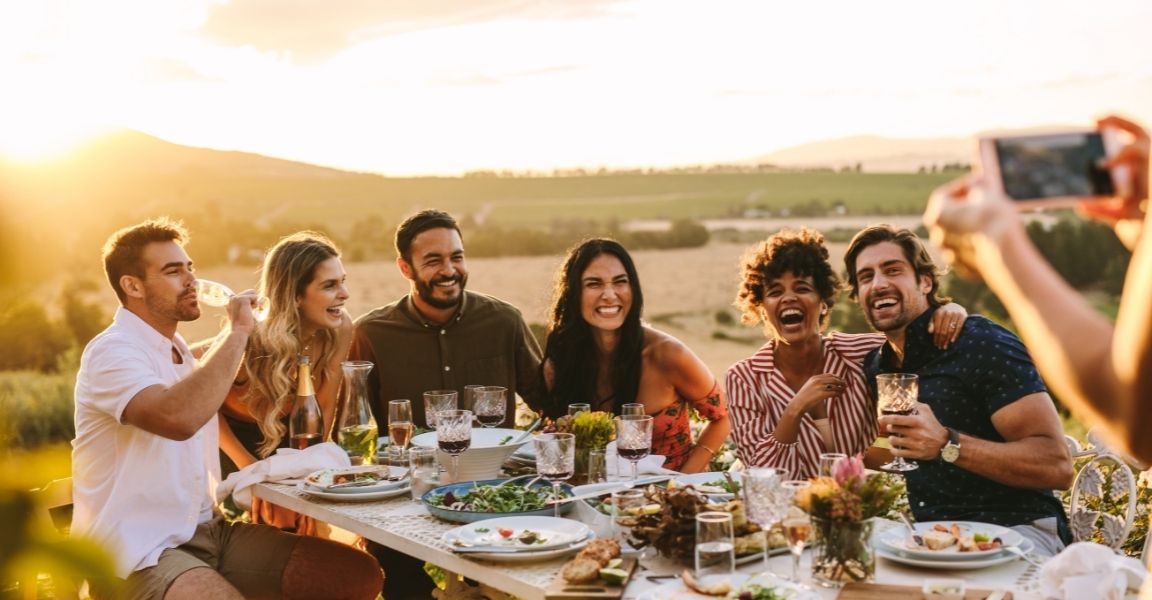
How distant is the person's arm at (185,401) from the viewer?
3.32 metres

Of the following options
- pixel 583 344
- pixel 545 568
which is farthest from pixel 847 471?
pixel 583 344

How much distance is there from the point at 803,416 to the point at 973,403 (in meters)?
0.63

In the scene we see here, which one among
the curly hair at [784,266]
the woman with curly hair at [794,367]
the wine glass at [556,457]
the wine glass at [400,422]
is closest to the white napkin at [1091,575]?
the wine glass at [556,457]

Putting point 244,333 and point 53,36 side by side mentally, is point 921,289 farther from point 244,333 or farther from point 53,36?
point 53,36

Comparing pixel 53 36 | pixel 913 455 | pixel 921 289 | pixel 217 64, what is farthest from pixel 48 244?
pixel 217 64

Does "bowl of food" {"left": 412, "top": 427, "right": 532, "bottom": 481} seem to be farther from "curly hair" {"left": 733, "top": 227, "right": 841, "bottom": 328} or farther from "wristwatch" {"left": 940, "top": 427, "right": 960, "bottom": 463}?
"wristwatch" {"left": 940, "top": 427, "right": 960, "bottom": 463}

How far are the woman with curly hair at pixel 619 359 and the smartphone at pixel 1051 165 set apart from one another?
3.10 metres

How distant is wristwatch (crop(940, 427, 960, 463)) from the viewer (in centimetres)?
307

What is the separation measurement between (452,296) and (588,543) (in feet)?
7.37

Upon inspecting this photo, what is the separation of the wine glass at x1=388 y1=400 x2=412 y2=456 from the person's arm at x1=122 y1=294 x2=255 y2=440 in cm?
52

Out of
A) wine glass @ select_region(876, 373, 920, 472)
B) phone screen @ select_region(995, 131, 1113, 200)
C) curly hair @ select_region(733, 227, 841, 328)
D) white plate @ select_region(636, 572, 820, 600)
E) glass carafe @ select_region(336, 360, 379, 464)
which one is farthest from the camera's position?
curly hair @ select_region(733, 227, 841, 328)

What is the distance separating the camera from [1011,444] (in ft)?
10.4

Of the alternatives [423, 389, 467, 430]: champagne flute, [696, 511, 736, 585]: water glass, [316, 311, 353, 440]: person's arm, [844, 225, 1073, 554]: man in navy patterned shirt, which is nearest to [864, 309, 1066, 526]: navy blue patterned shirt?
[844, 225, 1073, 554]: man in navy patterned shirt

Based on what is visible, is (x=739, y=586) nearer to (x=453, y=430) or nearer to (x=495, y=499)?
(x=495, y=499)
